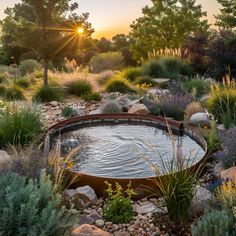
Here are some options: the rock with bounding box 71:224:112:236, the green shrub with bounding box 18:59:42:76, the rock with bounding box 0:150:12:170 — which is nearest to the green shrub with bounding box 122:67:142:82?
the green shrub with bounding box 18:59:42:76

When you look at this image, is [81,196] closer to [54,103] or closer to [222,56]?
[54,103]

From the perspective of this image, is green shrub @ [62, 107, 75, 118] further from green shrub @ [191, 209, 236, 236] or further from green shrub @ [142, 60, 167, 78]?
green shrub @ [142, 60, 167, 78]

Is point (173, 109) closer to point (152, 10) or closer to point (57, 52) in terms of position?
point (57, 52)

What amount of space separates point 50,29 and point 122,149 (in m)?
5.73

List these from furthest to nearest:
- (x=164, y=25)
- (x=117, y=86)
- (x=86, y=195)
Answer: (x=164, y=25), (x=117, y=86), (x=86, y=195)

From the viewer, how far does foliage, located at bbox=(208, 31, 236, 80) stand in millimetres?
10891

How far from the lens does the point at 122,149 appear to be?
216 inches

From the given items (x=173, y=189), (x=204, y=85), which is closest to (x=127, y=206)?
(x=173, y=189)

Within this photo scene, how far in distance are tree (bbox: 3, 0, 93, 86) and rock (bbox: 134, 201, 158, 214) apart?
272 inches

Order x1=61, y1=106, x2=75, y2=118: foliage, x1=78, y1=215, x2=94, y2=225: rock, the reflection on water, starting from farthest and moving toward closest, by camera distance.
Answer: x1=61, y1=106, x2=75, y2=118: foliage < the reflection on water < x1=78, y1=215, x2=94, y2=225: rock

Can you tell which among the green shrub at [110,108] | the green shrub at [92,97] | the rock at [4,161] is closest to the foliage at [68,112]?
the green shrub at [110,108]

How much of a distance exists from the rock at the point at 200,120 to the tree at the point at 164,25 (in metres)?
18.2

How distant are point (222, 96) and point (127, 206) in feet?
12.4

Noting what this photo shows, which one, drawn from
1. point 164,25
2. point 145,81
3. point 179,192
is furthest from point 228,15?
point 179,192
